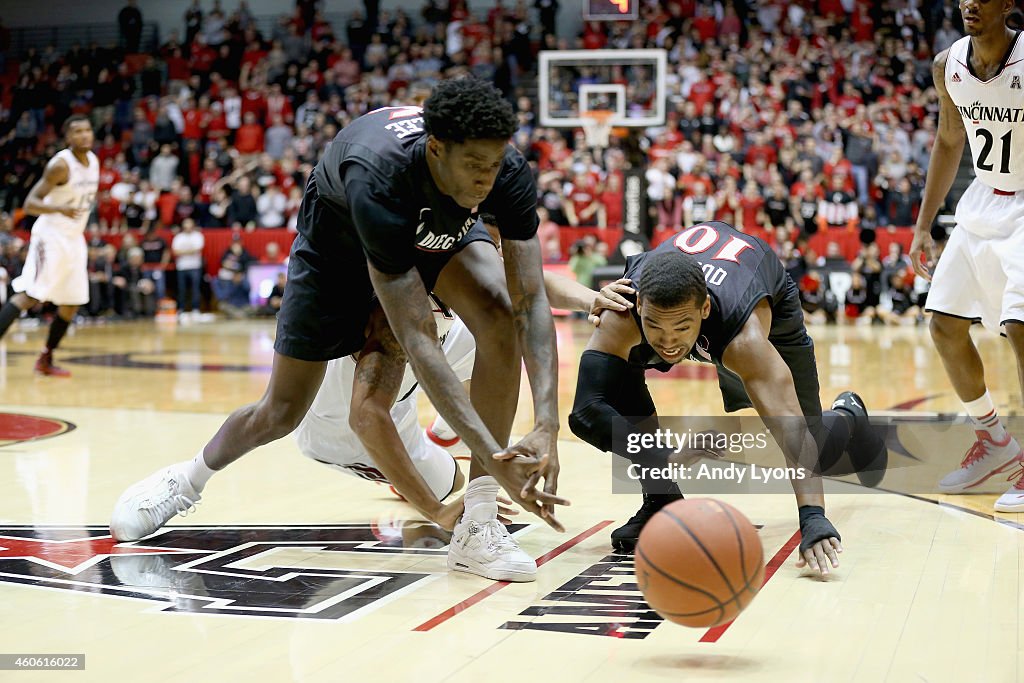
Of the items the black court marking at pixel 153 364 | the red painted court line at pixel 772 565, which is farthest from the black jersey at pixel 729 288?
the black court marking at pixel 153 364

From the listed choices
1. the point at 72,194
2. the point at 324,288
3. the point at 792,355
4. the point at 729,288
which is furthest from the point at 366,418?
the point at 72,194

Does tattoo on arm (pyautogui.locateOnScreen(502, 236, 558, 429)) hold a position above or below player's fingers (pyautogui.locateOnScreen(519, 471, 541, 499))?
above

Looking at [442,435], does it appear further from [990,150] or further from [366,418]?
[990,150]

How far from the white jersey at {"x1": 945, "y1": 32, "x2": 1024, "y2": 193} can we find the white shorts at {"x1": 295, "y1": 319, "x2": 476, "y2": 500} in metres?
2.99

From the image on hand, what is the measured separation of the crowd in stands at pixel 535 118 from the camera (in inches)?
729

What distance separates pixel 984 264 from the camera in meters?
5.64

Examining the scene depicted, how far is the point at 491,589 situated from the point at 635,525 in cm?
80

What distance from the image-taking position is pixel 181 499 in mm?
4812

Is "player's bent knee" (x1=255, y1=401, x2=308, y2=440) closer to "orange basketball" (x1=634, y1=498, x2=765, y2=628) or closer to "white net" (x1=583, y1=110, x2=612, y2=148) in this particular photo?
"orange basketball" (x1=634, y1=498, x2=765, y2=628)

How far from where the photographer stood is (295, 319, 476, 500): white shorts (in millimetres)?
5117

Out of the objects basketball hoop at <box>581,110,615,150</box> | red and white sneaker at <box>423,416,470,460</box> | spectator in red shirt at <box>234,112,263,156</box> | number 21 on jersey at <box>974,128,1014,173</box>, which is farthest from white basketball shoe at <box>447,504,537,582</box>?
spectator in red shirt at <box>234,112,263,156</box>

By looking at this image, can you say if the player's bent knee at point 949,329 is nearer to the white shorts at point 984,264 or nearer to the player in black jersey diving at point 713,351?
the white shorts at point 984,264

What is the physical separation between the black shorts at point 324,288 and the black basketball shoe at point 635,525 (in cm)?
124

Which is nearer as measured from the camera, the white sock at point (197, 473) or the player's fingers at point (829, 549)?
the player's fingers at point (829, 549)
